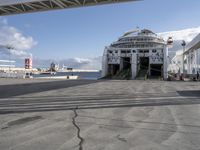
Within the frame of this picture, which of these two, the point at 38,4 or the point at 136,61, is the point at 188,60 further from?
the point at 38,4

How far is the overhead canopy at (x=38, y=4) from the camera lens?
65.9 feet

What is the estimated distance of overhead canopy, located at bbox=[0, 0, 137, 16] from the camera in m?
20.1

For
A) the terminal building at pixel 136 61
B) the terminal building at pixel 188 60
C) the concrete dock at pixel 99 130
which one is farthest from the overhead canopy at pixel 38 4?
the terminal building at pixel 188 60

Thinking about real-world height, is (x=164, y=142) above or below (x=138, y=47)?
below

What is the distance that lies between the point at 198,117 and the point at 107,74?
43.6 metres

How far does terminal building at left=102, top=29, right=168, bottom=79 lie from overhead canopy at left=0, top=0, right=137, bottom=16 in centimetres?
2934

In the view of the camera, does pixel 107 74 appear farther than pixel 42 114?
Yes

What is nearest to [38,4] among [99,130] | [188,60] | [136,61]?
[99,130]

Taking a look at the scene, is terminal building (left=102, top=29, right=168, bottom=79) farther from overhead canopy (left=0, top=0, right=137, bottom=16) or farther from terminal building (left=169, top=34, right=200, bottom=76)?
overhead canopy (left=0, top=0, right=137, bottom=16)

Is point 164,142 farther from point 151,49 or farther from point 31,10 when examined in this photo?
point 151,49

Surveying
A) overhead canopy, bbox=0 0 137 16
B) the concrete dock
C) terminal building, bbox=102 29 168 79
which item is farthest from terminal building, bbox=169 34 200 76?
the concrete dock

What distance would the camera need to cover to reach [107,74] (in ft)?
172

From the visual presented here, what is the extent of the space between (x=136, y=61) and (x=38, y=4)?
31558 millimetres

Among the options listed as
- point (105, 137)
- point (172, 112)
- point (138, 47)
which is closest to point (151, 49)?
point (138, 47)
